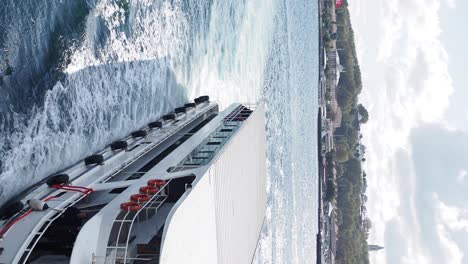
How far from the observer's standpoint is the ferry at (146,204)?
12570mm

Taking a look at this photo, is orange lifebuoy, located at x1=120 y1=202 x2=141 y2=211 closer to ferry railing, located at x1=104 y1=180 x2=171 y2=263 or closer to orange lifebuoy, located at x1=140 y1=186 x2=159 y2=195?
ferry railing, located at x1=104 y1=180 x2=171 y2=263

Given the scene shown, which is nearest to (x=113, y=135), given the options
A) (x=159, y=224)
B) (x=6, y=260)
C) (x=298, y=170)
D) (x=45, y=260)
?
(x=159, y=224)

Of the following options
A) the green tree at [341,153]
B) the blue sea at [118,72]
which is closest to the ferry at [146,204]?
the blue sea at [118,72]

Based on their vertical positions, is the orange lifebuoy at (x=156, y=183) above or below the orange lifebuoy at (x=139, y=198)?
above

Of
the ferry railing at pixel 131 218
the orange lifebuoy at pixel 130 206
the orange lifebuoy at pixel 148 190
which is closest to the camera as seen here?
the ferry railing at pixel 131 218

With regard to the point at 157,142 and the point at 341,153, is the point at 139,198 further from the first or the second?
the point at 341,153

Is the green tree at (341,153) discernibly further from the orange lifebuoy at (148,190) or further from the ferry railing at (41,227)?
the ferry railing at (41,227)

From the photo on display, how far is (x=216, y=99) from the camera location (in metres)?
36.0

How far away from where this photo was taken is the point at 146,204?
14453mm

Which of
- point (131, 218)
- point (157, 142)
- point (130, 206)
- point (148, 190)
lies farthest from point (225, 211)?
point (130, 206)

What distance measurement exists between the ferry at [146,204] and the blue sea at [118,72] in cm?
93

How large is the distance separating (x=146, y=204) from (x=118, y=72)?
898cm

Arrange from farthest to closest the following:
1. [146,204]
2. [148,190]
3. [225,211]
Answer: [225,211], [148,190], [146,204]

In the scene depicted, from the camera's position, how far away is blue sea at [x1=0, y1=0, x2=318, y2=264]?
14.8m
